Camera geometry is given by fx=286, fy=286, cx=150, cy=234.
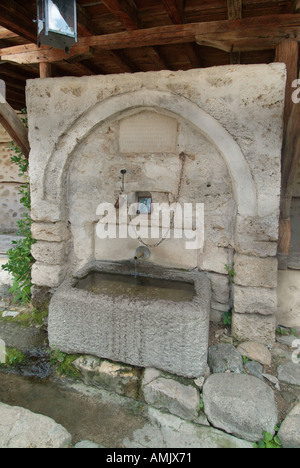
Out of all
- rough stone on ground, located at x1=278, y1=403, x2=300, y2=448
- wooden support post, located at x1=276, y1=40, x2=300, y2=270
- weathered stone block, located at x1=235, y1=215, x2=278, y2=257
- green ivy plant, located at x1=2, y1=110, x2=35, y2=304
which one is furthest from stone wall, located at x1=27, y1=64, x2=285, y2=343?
rough stone on ground, located at x1=278, y1=403, x2=300, y2=448

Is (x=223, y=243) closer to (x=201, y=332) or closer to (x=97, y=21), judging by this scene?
(x=201, y=332)

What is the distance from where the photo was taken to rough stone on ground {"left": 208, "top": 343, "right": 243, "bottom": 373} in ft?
7.61

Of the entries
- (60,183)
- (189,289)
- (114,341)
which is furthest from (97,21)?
(114,341)

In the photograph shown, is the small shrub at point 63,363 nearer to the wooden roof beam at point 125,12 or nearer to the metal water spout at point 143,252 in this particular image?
the metal water spout at point 143,252

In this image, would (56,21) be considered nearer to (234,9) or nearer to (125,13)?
(125,13)

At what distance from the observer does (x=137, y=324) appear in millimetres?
2191

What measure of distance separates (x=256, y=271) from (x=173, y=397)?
1.25 meters

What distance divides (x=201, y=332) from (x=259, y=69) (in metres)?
2.16

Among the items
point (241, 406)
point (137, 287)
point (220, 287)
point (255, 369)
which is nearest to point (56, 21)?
point (137, 287)

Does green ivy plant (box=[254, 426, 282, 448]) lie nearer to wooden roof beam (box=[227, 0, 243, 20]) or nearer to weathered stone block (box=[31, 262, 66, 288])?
weathered stone block (box=[31, 262, 66, 288])

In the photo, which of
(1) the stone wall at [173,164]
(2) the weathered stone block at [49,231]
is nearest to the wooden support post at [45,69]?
(1) the stone wall at [173,164]

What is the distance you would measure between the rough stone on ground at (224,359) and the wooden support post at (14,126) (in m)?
2.81

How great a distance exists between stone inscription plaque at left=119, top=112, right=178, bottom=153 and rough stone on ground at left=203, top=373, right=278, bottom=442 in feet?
6.82

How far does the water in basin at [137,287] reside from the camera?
2.40 m
